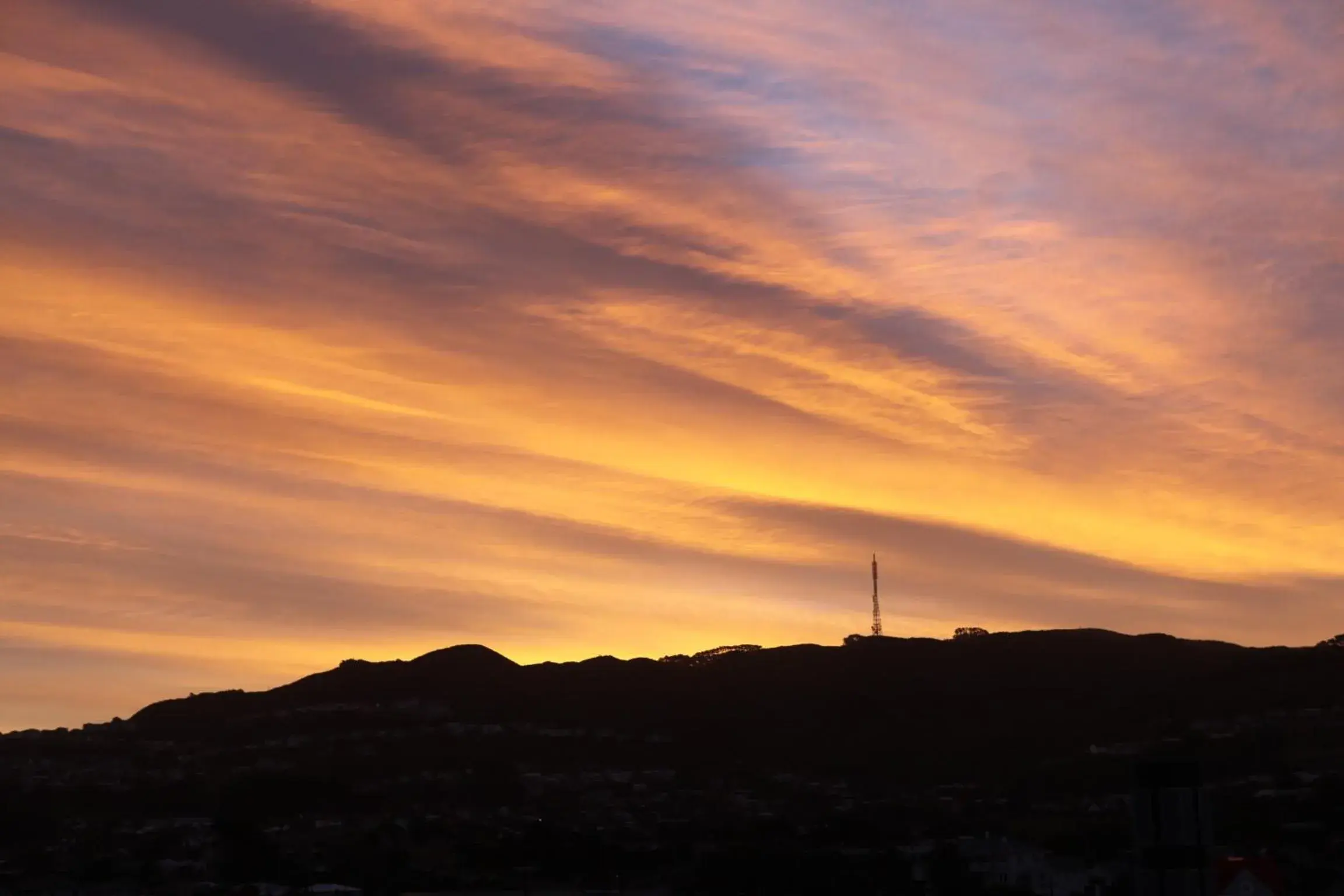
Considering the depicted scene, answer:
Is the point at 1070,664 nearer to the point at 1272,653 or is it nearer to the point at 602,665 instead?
the point at 1272,653

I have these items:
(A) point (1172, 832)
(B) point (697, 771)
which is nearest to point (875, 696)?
(B) point (697, 771)

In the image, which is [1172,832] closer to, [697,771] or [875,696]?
[697,771]

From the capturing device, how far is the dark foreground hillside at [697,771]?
117m

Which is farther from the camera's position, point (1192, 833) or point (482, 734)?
point (482, 734)

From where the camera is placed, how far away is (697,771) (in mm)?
158750

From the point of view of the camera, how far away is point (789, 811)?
14012 centimetres

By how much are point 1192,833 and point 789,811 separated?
129736mm

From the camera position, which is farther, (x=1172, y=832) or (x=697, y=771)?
(x=697, y=771)

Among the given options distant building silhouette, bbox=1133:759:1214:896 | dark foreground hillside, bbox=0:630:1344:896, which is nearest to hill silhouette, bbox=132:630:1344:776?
dark foreground hillside, bbox=0:630:1344:896

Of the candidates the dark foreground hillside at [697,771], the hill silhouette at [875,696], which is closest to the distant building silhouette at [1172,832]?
the dark foreground hillside at [697,771]

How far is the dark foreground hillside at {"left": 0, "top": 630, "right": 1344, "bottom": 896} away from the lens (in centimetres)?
11662

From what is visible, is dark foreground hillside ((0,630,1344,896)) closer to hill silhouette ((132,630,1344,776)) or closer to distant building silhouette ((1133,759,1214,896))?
hill silhouette ((132,630,1344,776))

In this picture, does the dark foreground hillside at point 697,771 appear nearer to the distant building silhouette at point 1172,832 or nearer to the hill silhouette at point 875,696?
the hill silhouette at point 875,696

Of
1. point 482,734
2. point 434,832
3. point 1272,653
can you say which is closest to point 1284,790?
point 1272,653
